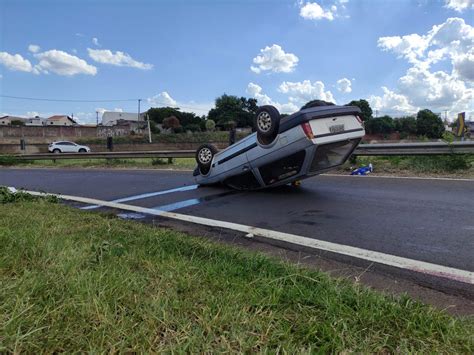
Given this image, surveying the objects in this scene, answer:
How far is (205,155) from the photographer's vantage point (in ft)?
27.2

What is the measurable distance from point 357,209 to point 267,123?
207cm

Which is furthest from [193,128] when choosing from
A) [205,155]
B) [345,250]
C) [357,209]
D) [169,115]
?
[345,250]

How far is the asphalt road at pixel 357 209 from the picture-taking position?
12.9 feet

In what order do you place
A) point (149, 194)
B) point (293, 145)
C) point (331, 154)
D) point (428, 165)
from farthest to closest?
point (428, 165), point (149, 194), point (331, 154), point (293, 145)

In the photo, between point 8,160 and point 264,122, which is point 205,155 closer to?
point 264,122

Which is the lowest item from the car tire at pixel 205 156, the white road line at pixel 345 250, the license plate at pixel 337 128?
the white road line at pixel 345 250

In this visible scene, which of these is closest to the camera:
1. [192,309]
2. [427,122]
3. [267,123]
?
[192,309]

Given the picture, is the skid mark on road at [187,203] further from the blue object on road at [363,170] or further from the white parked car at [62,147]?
the white parked car at [62,147]

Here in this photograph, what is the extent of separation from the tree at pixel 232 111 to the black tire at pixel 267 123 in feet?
302

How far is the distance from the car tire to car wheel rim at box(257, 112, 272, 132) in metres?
1.92

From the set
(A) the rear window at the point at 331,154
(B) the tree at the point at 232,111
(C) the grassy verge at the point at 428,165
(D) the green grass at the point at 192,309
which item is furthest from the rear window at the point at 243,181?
(B) the tree at the point at 232,111

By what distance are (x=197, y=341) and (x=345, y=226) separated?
10.6ft

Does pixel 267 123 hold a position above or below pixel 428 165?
above

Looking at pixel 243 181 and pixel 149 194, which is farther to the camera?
pixel 149 194
